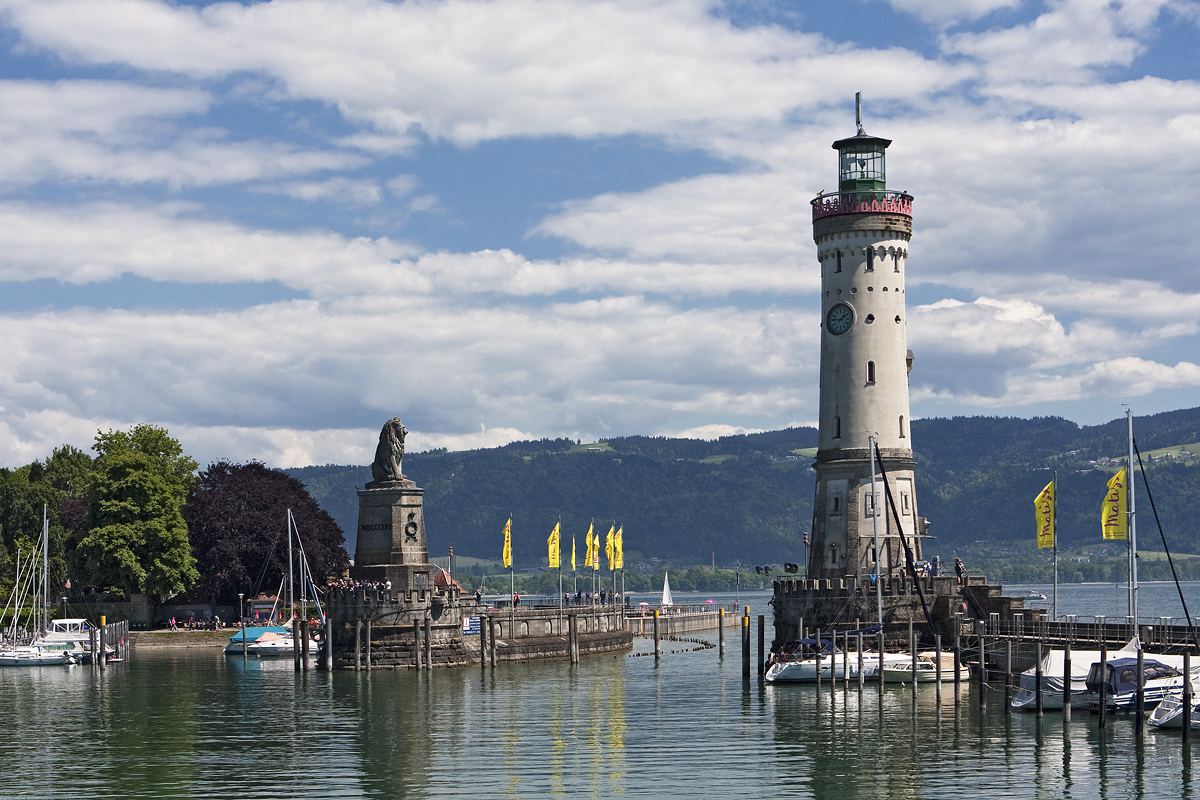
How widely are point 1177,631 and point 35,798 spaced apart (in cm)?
4356

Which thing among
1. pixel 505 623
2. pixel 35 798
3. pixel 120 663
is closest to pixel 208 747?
pixel 35 798

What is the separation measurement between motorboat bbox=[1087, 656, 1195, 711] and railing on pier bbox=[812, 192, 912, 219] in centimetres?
3282

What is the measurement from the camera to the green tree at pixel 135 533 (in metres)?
111

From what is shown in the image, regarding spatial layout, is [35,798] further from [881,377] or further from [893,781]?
[881,377]

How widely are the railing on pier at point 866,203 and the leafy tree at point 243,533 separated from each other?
53.5 metres

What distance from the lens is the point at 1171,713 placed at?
170 ft

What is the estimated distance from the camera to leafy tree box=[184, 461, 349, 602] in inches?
4567

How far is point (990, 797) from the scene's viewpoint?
4266cm

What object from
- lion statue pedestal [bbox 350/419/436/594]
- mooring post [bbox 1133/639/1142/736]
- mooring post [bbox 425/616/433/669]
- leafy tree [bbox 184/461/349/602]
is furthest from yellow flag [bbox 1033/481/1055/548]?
leafy tree [bbox 184/461/349/602]

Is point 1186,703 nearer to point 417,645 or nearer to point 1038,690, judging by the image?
point 1038,690

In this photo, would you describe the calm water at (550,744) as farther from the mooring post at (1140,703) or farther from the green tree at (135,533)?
the green tree at (135,533)

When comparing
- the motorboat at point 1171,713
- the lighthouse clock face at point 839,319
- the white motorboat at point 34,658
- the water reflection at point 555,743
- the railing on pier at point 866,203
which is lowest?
the white motorboat at point 34,658

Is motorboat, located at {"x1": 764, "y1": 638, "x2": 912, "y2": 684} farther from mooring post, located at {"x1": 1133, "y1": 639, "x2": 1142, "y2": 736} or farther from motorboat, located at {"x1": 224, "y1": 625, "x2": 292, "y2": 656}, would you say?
motorboat, located at {"x1": 224, "y1": 625, "x2": 292, "y2": 656}

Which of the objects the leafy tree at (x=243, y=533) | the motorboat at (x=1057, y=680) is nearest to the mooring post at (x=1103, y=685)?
the motorboat at (x=1057, y=680)
